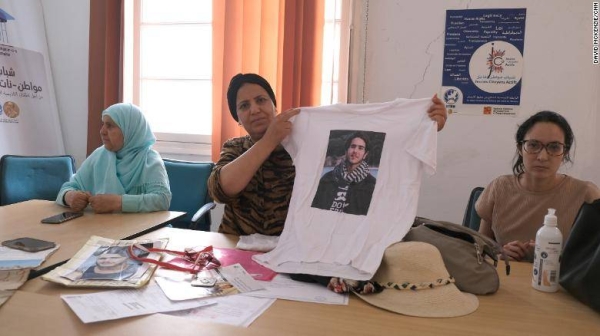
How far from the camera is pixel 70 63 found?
3.96 m

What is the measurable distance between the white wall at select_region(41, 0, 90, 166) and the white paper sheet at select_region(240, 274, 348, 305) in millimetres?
3391

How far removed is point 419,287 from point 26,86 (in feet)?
13.0

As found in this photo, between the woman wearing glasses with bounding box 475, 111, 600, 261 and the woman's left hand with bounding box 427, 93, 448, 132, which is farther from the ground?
the woman's left hand with bounding box 427, 93, 448, 132

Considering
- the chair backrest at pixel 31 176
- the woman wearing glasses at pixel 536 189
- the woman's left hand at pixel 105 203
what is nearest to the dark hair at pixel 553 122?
the woman wearing glasses at pixel 536 189

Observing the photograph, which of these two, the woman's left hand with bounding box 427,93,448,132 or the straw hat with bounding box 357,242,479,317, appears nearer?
the straw hat with bounding box 357,242,479,317

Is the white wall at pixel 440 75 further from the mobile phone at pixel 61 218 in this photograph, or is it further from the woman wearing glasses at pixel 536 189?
the mobile phone at pixel 61 218

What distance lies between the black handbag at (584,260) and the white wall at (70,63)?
12.8ft

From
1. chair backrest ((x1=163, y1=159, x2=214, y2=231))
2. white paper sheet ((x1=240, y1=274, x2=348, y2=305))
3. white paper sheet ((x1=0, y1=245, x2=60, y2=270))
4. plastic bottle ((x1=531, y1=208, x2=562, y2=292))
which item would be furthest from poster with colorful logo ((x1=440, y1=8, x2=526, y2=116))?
white paper sheet ((x1=0, y1=245, x2=60, y2=270))

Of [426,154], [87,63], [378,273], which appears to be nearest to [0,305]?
[378,273]

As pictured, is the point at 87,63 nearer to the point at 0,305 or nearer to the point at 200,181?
the point at 200,181

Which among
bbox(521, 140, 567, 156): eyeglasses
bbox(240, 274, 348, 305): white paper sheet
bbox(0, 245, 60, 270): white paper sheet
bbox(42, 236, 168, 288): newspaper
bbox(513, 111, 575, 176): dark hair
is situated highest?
bbox(513, 111, 575, 176): dark hair

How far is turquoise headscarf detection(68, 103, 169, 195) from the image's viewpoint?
7.82ft

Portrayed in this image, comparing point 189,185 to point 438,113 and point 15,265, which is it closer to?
point 15,265

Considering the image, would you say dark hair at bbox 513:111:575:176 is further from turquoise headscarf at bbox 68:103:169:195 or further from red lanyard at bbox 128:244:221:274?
turquoise headscarf at bbox 68:103:169:195
